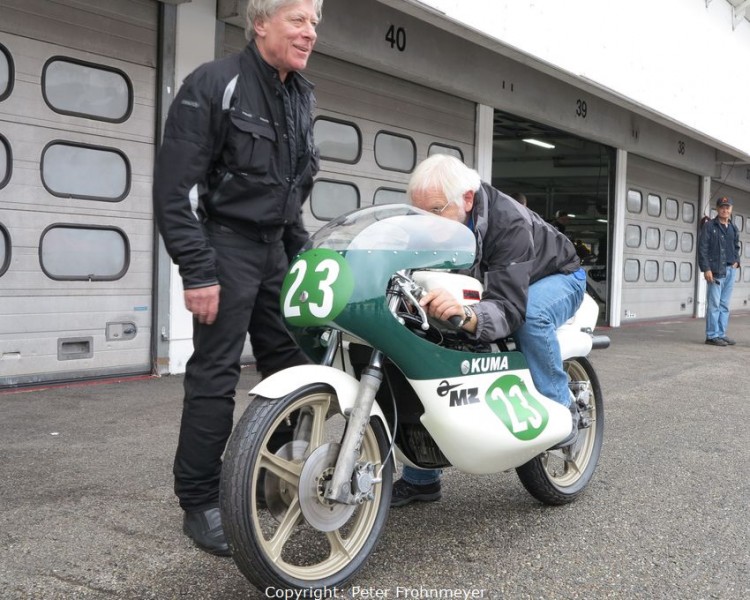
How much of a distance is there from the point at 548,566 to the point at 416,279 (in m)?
1.08

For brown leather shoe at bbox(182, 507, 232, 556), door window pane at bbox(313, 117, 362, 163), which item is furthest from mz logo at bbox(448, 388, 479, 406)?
door window pane at bbox(313, 117, 362, 163)

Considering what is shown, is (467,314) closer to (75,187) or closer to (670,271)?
(75,187)

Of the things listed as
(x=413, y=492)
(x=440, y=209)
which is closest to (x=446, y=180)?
(x=440, y=209)

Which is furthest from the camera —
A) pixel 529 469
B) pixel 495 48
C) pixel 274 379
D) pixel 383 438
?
pixel 495 48

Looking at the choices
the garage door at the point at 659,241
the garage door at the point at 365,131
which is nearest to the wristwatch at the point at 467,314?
the garage door at the point at 365,131

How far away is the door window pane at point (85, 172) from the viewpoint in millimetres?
5836

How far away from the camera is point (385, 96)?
28.2 ft

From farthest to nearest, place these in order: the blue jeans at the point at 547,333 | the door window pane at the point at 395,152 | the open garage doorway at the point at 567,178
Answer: the open garage doorway at the point at 567,178 → the door window pane at the point at 395,152 → the blue jeans at the point at 547,333

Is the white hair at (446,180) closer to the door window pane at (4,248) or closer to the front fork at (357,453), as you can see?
the front fork at (357,453)

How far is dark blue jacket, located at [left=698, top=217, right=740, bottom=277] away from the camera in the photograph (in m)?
10.9

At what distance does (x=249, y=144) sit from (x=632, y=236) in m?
12.6

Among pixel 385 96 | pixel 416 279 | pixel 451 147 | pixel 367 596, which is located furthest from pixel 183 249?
pixel 451 147

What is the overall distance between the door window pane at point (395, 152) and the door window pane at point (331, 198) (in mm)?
521

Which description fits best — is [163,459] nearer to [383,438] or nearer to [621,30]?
[383,438]
